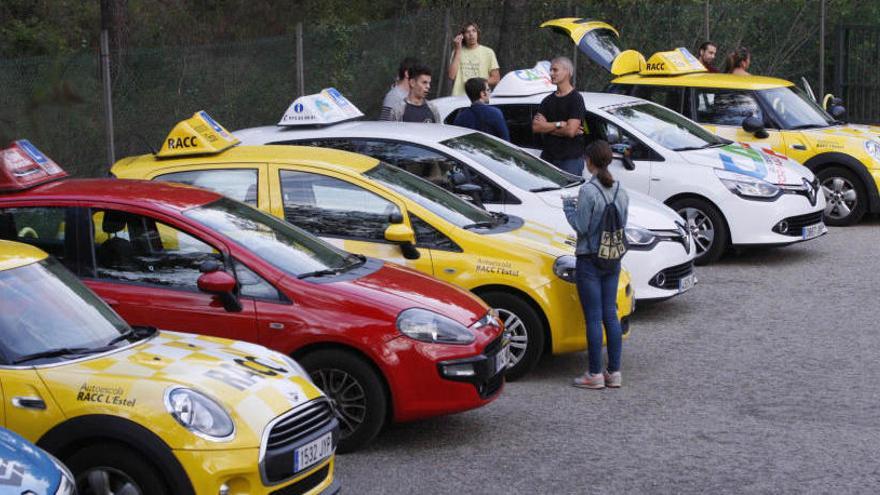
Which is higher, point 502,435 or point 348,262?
point 348,262

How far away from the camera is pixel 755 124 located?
14930 millimetres

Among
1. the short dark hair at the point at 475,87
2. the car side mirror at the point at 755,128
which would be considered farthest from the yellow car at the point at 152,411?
the car side mirror at the point at 755,128

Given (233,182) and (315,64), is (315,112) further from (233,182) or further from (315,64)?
(315,64)

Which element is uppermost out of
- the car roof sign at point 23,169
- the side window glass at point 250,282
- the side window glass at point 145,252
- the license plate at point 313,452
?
the car roof sign at point 23,169

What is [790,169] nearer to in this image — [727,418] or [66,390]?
[727,418]

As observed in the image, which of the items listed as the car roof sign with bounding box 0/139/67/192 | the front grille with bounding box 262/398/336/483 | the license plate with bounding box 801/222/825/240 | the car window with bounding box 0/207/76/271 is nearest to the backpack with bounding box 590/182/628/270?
the front grille with bounding box 262/398/336/483

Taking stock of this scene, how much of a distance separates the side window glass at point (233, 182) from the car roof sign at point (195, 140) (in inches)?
9.1

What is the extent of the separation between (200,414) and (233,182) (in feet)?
12.6

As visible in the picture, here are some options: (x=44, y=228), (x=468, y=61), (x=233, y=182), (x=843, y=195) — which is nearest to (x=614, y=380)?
(x=233, y=182)

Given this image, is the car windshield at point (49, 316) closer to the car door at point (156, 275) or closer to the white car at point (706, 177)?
the car door at point (156, 275)

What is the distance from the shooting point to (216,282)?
7262 mm

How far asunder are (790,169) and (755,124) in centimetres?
148

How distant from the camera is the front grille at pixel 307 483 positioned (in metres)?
6.00

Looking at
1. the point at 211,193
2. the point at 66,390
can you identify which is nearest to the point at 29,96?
the point at 211,193
